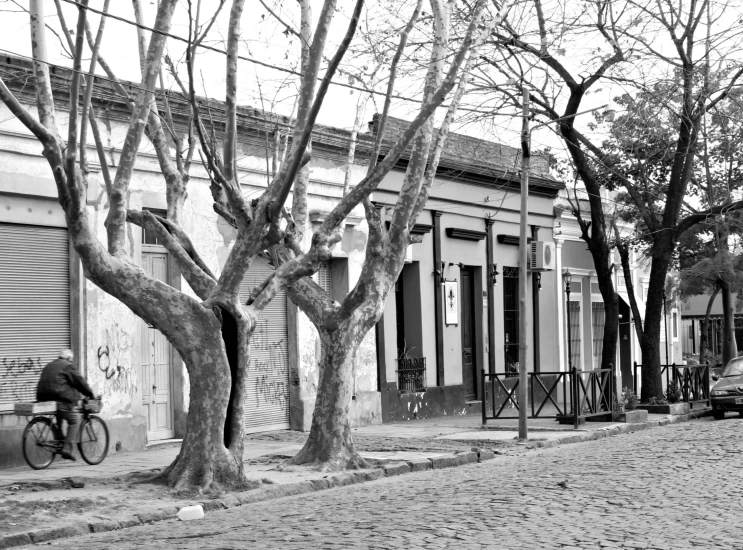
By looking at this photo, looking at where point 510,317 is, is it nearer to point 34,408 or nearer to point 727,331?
point 727,331

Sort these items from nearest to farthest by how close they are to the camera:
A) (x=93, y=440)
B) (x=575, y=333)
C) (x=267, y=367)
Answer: (x=93, y=440), (x=267, y=367), (x=575, y=333)

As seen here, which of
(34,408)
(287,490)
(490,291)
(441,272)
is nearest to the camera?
(287,490)

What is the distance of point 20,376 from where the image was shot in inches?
548

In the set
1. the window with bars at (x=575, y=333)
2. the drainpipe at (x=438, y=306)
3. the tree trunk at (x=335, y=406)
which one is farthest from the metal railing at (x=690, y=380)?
the tree trunk at (x=335, y=406)

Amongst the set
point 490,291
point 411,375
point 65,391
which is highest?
point 490,291

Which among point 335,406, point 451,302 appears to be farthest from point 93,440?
point 451,302

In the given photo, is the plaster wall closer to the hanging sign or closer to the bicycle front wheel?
the bicycle front wheel

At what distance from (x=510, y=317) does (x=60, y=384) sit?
14.5 meters

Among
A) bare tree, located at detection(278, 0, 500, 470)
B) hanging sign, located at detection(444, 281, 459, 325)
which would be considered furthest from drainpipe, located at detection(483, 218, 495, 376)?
bare tree, located at detection(278, 0, 500, 470)

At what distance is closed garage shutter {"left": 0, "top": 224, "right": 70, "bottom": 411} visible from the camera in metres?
13.8

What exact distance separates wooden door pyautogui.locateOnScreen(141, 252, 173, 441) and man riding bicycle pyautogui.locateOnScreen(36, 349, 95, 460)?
2.97 metres

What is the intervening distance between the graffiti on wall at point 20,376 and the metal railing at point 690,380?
13735 mm

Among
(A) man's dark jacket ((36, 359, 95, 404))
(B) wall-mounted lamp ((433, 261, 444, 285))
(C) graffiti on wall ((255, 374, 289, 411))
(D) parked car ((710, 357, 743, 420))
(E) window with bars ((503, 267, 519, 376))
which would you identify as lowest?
(D) parked car ((710, 357, 743, 420))

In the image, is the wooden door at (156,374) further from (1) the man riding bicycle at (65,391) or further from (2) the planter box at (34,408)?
(2) the planter box at (34,408)
